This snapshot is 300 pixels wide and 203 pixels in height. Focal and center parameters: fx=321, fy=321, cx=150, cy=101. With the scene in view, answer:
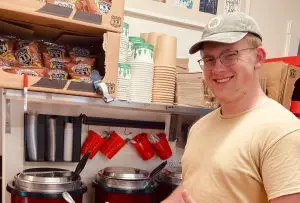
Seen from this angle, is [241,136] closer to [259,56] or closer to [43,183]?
[259,56]

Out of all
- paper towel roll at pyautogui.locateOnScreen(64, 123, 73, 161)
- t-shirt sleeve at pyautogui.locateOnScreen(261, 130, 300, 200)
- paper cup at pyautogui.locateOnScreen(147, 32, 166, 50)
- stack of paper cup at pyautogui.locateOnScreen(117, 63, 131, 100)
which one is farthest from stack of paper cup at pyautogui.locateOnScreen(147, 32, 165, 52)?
t-shirt sleeve at pyautogui.locateOnScreen(261, 130, 300, 200)

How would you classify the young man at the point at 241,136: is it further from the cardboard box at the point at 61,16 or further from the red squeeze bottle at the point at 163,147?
the red squeeze bottle at the point at 163,147

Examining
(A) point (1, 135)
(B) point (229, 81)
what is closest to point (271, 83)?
(B) point (229, 81)

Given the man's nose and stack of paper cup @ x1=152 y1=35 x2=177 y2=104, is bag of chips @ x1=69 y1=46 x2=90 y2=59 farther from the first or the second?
the man's nose

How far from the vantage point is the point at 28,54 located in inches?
54.2

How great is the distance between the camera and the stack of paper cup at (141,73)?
1.47 m

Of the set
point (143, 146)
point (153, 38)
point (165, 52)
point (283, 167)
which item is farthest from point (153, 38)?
point (283, 167)

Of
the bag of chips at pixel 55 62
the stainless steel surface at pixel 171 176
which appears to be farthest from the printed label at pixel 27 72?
the stainless steel surface at pixel 171 176

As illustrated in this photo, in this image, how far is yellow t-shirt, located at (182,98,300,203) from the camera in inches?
31.6

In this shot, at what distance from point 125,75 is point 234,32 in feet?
2.03

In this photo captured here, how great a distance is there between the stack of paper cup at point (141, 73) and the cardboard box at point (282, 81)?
68cm

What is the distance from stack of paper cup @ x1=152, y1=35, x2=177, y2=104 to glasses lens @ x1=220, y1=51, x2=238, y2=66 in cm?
58

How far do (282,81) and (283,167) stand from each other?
3.25ft

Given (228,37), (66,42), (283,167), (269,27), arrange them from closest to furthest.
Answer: (283,167)
(228,37)
(66,42)
(269,27)
